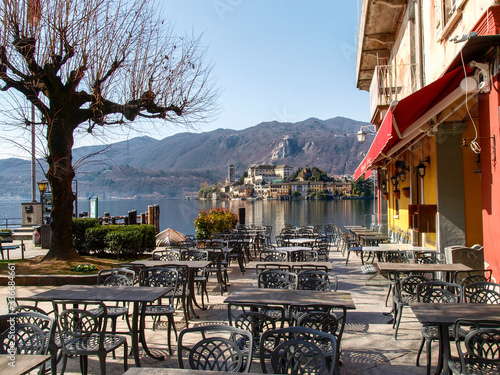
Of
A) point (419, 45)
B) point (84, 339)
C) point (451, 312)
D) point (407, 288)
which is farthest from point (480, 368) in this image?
point (419, 45)

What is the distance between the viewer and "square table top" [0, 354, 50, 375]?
2359 millimetres

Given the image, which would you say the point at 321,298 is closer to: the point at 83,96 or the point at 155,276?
the point at 155,276

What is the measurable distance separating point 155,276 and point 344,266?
677 centimetres

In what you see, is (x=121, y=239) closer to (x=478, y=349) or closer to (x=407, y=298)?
(x=407, y=298)

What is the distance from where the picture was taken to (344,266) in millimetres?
10875

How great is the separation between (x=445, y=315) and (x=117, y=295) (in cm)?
307

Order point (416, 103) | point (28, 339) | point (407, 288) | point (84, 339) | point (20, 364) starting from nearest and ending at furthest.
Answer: point (20, 364) < point (28, 339) < point (84, 339) < point (407, 288) < point (416, 103)

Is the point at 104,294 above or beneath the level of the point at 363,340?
above

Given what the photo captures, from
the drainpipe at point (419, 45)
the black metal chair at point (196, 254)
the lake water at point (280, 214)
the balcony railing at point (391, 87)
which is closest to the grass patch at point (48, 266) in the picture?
the black metal chair at point (196, 254)

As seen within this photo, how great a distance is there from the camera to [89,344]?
145 inches

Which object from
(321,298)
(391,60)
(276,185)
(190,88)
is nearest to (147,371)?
(321,298)

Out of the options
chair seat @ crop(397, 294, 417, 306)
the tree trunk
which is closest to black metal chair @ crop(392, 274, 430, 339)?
chair seat @ crop(397, 294, 417, 306)

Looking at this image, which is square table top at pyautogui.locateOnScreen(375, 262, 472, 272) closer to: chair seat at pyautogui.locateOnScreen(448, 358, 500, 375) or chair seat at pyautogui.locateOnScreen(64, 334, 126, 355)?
chair seat at pyautogui.locateOnScreen(448, 358, 500, 375)

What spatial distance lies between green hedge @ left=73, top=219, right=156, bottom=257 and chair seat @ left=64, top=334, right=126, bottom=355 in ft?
23.0
